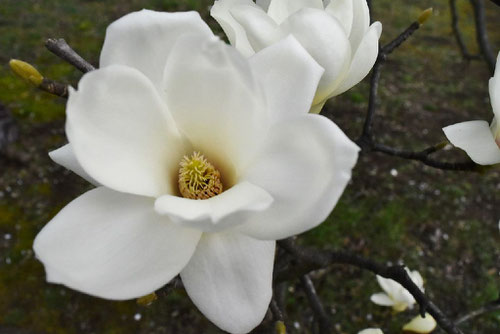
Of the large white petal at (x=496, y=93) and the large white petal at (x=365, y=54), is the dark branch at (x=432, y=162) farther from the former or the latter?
the large white petal at (x=365, y=54)

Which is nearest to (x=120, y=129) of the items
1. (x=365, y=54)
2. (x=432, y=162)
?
(x=365, y=54)

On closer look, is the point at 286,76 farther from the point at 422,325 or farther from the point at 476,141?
the point at 422,325

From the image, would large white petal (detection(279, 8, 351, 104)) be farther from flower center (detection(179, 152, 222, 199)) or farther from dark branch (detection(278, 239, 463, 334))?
dark branch (detection(278, 239, 463, 334))

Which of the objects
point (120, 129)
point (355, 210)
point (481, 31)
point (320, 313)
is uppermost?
point (120, 129)

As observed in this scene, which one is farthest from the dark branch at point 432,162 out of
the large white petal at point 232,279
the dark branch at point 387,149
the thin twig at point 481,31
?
the thin twig at point 481,31

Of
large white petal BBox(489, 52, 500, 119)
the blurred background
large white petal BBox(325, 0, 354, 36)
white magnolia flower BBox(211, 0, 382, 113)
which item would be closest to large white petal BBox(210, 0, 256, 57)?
white magnolia flower BBox(211, 0, 382, 113)
